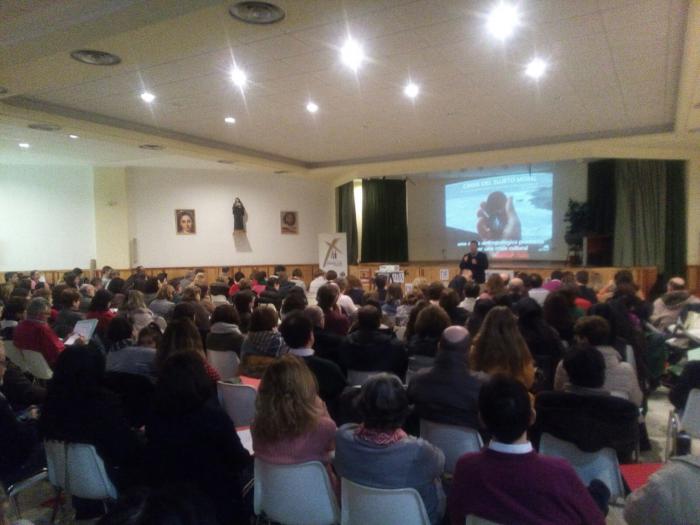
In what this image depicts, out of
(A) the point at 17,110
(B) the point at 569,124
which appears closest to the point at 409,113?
(B) the point at 569,124

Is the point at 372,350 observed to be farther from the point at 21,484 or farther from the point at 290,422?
the point at 21,484

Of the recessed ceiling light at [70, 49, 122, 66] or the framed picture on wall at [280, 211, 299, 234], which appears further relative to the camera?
the framed picture on wall at [280, 211, 299, 234]

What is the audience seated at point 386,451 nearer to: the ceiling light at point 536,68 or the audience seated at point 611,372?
the audience seated at point 611,372

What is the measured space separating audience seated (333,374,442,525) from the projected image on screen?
34.6 ft

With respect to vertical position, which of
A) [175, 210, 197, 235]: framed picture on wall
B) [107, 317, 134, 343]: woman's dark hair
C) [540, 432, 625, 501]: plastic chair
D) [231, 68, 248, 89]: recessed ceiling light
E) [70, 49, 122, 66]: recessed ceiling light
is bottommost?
[540, 432, 625, 501]: plastic chair

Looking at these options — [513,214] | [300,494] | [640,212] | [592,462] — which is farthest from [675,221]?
[300,494]

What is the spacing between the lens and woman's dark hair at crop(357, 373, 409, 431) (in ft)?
6.02

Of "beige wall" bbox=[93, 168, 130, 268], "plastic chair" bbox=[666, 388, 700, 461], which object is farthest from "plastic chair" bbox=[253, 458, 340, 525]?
"beige wall" bbox=[93, 168, 130, 268]

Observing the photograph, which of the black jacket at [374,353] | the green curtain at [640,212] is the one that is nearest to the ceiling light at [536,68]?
the black jacket at [374,353]

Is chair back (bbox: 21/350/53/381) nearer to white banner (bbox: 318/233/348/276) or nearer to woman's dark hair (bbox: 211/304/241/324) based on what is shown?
woman's dark hair (bbox: 211/304/241/324)

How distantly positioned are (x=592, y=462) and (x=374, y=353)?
148 cm

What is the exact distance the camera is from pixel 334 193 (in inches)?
535

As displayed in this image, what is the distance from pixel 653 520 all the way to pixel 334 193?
41.3 ft

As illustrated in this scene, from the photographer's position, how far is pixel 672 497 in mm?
1322
